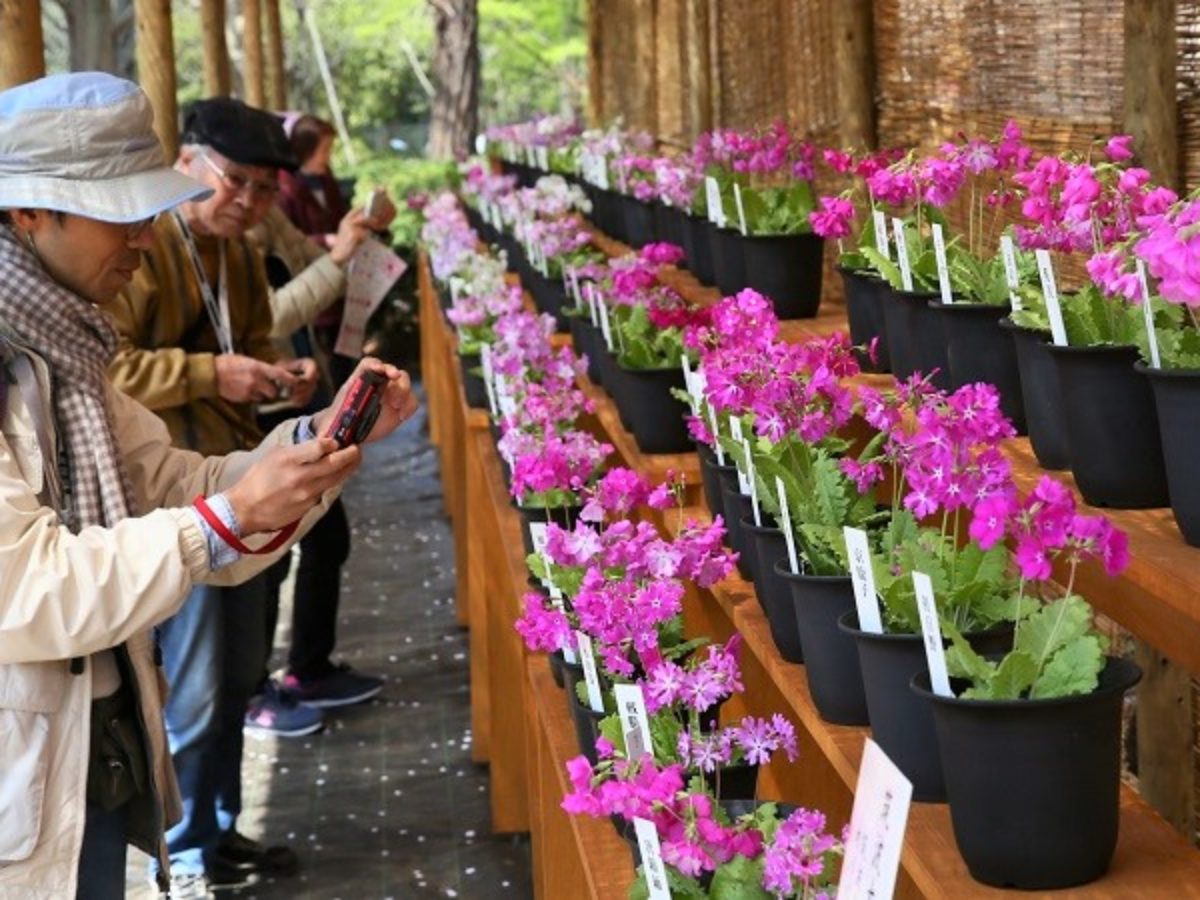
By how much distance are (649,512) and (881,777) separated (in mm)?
2528

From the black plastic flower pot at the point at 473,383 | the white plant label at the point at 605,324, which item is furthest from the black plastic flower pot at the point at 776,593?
the black plastic flower pot at the point at 473,383

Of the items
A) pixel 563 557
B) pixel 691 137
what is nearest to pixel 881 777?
pixel 563 557

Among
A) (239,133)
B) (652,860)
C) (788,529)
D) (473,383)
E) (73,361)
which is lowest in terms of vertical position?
(473,383)

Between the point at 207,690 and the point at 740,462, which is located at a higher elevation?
the point at 740,462

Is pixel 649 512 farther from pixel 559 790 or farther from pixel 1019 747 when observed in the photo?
pixel 1019 747

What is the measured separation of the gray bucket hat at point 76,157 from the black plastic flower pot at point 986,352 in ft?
3.35

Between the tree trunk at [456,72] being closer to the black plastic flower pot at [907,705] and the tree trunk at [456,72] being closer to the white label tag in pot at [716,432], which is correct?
the white label tag in pot at [716,432]

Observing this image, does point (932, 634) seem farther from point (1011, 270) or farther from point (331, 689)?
point (331, 689)

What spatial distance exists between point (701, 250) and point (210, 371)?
1.35 m

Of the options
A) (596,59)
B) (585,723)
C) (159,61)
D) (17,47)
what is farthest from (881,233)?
(596,59)

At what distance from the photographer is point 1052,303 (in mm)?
2281

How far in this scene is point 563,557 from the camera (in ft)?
9.62

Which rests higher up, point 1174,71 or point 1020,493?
point 1174,71

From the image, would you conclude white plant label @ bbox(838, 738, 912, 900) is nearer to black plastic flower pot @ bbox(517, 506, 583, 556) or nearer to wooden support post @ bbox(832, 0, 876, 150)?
black plastic flower pot @ bbox(517, 506, 583, 556)
